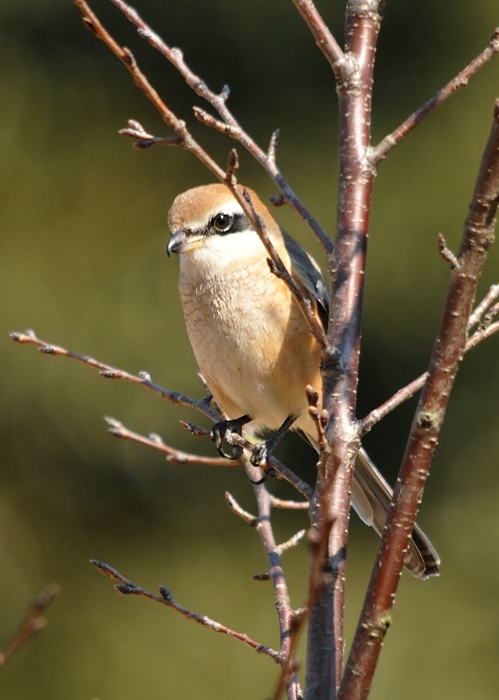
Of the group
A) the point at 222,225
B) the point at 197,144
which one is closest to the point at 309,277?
the point at 222,225

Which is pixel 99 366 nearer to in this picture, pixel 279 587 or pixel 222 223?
Answer: pixel 279 587

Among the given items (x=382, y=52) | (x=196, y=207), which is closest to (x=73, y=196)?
(x=382, y=52)

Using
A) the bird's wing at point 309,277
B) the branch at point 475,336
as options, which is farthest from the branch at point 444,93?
the bird's wing at point 309,277

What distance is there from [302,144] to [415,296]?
139 centimetres

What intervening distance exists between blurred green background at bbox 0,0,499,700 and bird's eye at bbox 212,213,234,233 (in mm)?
3424

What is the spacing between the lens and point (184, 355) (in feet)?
21.8

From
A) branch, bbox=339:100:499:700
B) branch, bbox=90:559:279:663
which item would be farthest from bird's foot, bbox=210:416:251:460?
branch, bbox=339:100:499:700

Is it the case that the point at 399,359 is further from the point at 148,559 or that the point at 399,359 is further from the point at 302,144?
the point at 148,559

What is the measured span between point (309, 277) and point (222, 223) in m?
0.29

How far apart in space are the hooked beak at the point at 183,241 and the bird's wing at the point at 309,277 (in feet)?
0.94

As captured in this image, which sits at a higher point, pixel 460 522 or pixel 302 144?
pixel 302 144

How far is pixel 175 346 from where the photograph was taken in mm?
6637

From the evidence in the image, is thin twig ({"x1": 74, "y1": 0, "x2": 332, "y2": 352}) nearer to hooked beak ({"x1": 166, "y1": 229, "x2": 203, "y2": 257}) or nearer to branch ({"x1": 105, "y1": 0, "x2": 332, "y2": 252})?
branch ({"x1": 105, "y1": 0, "x2": 332, "y2": 252})

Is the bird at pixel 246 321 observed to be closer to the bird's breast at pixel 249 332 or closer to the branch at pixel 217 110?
the bird's breast at pixel 249 332
